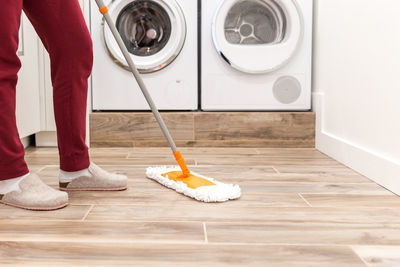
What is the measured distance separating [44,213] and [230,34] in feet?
4.84

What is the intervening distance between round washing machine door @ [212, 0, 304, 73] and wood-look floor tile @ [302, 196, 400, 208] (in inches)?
40.8

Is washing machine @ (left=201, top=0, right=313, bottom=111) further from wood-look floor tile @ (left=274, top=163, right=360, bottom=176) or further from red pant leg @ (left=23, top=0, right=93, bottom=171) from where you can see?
red pant leg @ (left=23, top=0, right=93, bottom=171)

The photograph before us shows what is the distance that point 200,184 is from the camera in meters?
1.36

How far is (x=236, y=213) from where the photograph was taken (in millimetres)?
1160

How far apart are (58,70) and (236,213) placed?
25.5 inches

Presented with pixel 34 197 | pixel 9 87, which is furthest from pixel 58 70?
pixel 34 197

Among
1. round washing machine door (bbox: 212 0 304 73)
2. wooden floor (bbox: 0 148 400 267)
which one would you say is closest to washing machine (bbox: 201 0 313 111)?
round washing machine door (bbox: 212 0 304 73)

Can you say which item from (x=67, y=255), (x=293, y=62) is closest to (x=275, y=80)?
(x=293, y=62)

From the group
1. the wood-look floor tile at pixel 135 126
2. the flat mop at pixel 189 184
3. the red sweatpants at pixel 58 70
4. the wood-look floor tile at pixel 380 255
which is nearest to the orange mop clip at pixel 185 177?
the flat mop at pixel 189 184

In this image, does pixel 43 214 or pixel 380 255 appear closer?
pixel 380 255

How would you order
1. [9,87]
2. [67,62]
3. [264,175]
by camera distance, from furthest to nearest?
1. [264,175]
2. [67,62]
3. [9,87]

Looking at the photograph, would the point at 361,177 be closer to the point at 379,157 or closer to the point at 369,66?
the point at 379,157

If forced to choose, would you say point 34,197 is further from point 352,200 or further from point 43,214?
point 352,200

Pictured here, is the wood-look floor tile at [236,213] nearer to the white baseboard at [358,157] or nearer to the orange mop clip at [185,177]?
the orange mop clip at [185,177]
